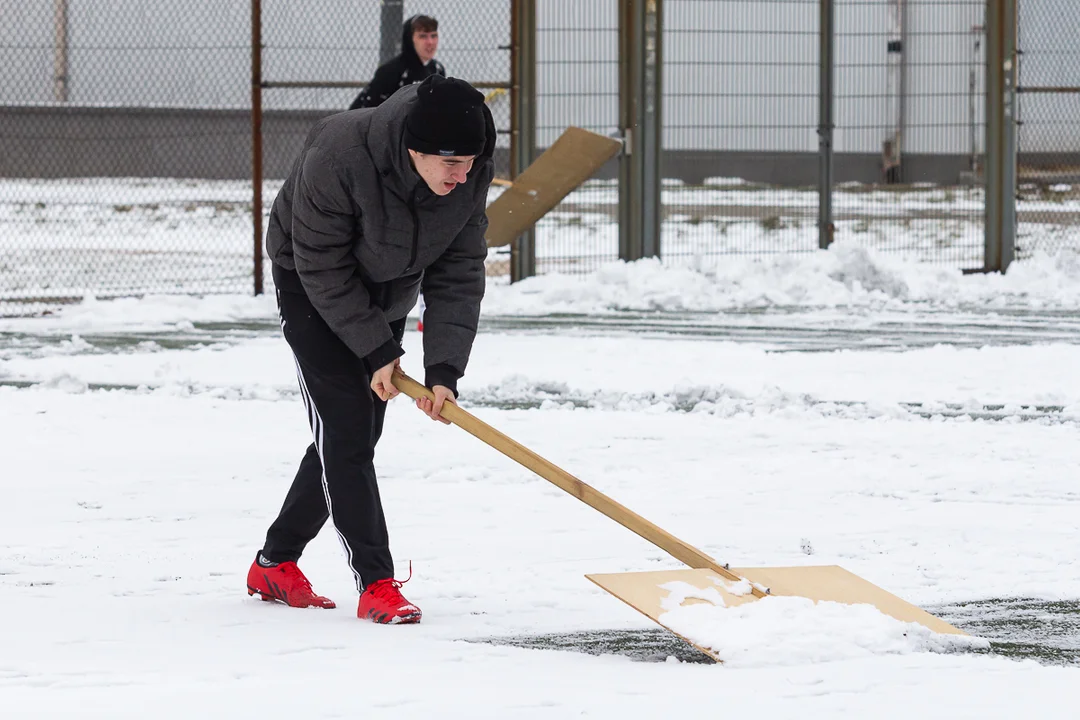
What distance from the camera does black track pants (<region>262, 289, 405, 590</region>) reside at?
349 centimetres

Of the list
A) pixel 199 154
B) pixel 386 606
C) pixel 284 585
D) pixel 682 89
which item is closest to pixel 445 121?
pixel 386 606

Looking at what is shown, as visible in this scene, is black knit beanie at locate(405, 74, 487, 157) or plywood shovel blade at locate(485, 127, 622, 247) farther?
plywood shovel blade at locate(485, 127, 622, 247)

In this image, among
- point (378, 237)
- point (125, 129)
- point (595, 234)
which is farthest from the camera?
point (125, 129)

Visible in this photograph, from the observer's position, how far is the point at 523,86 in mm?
10383

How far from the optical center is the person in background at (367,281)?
3.25m

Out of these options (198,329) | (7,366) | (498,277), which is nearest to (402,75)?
(198,329)

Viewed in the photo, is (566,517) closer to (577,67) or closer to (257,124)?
(257,124)

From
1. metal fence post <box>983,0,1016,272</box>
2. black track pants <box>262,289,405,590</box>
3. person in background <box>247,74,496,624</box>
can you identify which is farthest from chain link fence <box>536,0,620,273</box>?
black track pants <box>262,289,405,590</box>

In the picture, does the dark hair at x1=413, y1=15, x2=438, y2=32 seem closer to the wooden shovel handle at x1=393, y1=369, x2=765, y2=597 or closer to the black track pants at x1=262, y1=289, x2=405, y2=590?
the black track pants at x1=262, y1=289, x2=405, y2=590

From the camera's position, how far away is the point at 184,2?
11312mm

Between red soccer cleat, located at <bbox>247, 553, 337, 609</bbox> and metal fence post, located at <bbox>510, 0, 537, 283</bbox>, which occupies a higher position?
metal fence post, located at <bbox>510, 0, 537, 283</bbox>

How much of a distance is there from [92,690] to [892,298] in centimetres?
799

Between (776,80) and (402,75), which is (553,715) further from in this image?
(776,80)

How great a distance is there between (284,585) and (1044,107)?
9.08m
